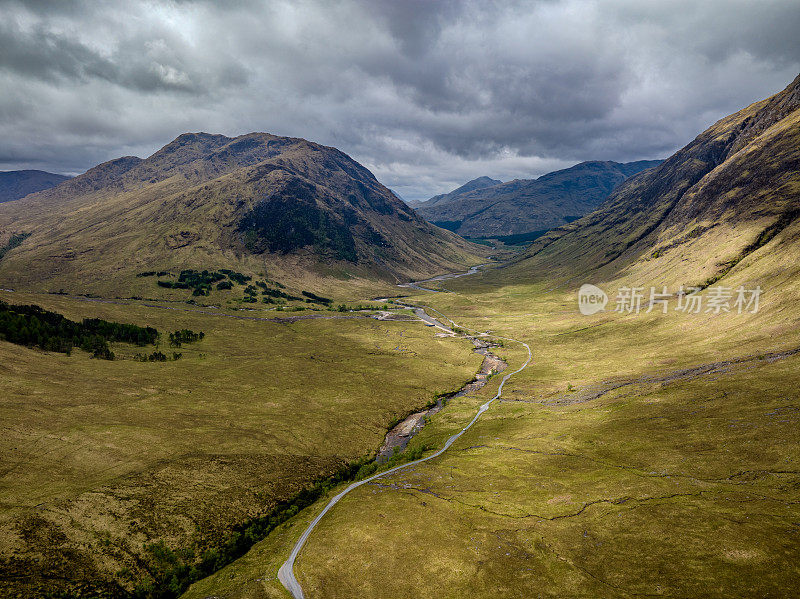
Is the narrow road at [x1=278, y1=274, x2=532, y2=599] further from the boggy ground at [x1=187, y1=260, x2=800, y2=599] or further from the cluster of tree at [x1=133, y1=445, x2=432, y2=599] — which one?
the cluster of tree at [x1=133, y1=445, x2=432, y2=599]

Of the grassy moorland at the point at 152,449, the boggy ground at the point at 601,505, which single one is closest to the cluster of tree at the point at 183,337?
the grassy moorland at the point at 152,449

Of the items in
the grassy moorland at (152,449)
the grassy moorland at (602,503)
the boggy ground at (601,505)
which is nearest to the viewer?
the boggy ground at (601,505)

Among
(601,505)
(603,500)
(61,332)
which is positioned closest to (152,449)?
(601,505)

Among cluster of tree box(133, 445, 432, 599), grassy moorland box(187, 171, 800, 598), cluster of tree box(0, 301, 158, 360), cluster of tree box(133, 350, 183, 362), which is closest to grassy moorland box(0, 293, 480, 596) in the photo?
cluster of tree box(133, 445, 432, 599)

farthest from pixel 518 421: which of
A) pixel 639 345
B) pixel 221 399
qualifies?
pixel 221 399

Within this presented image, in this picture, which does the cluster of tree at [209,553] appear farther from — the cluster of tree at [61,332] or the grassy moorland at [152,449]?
the cluster of tree at [61,332]
